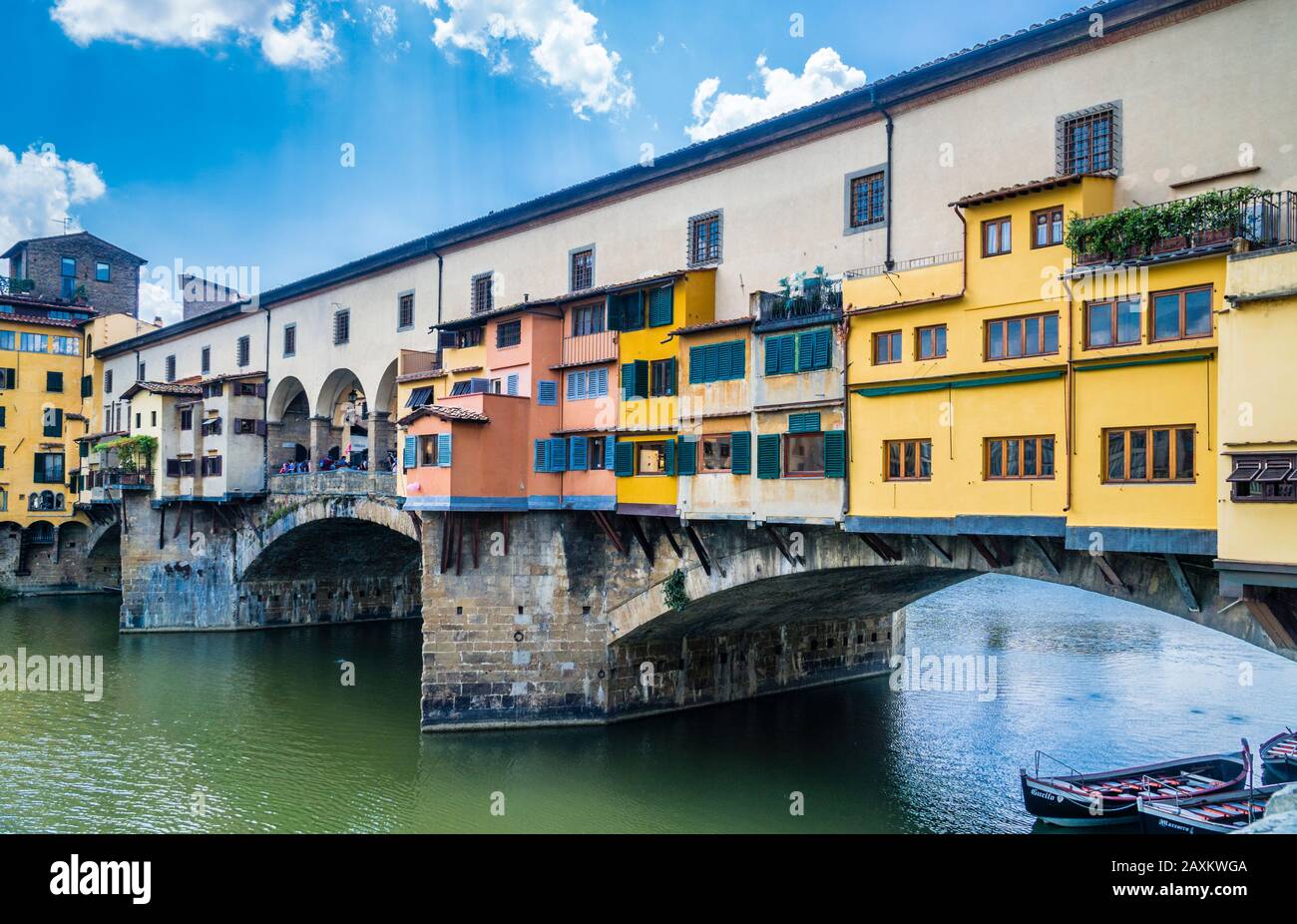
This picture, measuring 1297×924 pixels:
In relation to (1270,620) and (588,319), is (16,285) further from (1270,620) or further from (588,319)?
(1270,620)

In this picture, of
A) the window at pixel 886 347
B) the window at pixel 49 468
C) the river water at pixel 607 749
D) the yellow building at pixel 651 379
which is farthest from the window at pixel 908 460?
the window at pixel 49 468

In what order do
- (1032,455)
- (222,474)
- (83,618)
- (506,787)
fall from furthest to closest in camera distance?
1. (83,618)
2. (222,474)
3. (506,787)
4. (1032,455)

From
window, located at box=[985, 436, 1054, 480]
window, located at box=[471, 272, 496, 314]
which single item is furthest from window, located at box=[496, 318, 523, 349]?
window, located at box=[985, 436, 1054, 480]

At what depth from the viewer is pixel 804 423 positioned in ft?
70.9

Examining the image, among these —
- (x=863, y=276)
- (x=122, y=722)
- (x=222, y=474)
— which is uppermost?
(x=863, y=276)

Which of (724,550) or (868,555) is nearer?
(868,555)

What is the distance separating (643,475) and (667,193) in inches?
297

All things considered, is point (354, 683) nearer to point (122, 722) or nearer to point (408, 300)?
point (122, 722)

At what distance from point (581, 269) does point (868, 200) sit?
974cm

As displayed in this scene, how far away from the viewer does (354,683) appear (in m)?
37.0

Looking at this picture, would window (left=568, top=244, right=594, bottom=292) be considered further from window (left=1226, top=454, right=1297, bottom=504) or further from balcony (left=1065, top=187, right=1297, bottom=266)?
window (left=1226, top=454, right=1297, bottom=504)

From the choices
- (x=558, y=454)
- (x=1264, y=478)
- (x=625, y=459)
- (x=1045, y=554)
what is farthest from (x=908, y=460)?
(x=558, y=454)

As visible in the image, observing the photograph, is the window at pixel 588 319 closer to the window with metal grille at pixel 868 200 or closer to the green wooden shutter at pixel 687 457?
the green wooden shutter at pixel 687 457

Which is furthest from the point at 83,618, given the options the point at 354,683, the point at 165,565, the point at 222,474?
the point at 354,683
